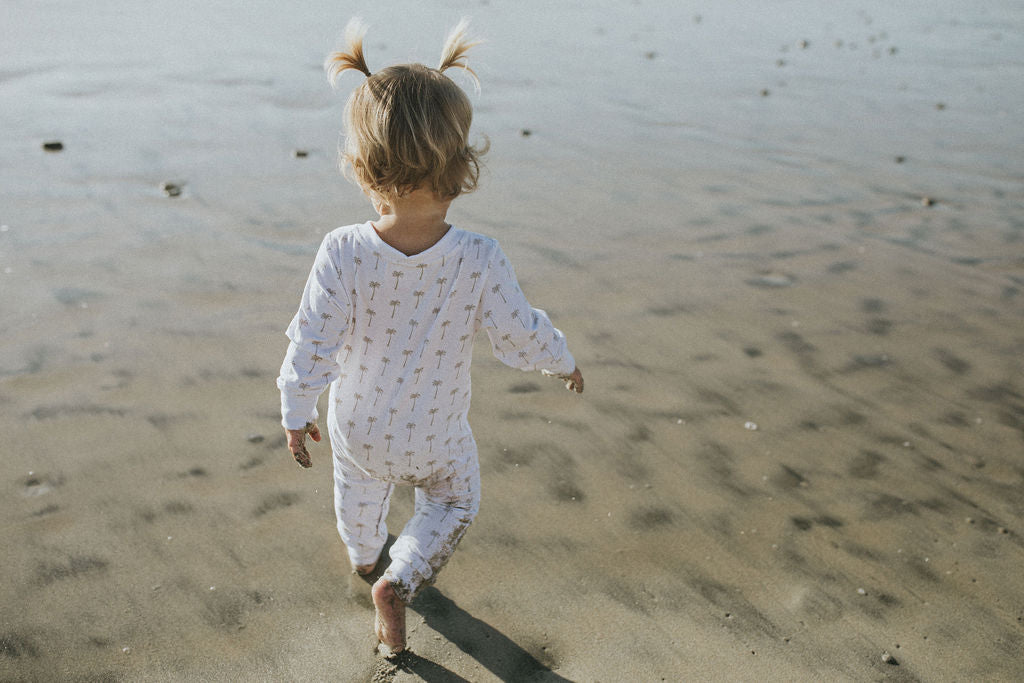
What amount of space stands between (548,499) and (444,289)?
115 centimetres

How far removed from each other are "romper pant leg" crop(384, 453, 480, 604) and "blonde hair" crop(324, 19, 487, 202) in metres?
0.78

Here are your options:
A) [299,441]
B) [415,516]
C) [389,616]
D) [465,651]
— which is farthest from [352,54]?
[465,651]

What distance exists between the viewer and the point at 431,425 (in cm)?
204

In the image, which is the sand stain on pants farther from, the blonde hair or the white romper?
the blonde hair

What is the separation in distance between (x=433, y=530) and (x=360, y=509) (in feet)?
0.89

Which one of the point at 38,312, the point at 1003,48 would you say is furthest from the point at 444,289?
the point at 1003,48

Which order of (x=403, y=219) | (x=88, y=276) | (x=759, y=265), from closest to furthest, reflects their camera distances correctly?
(x=403, y=219)
(x=88, y=276)
(x=759, y=265)

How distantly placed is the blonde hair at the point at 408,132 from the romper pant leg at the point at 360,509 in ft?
2.55

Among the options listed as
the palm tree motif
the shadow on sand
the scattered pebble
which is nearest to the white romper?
the palm tree motif

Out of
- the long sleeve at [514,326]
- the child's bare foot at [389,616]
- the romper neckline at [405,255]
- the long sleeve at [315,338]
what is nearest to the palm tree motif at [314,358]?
the long sleeve at [315,338]

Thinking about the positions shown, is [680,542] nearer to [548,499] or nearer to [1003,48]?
[548,499]

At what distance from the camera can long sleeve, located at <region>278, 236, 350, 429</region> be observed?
189 cm

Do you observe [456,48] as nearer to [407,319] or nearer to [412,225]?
[412,225]

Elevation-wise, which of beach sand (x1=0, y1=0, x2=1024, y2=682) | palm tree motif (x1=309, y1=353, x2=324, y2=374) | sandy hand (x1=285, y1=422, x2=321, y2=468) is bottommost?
beach sand (x1=0, y1=0, x2=1024, y2=682)
